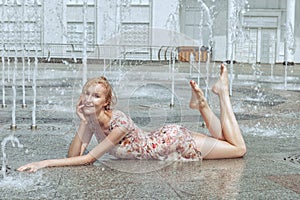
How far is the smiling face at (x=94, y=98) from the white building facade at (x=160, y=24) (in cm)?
2969

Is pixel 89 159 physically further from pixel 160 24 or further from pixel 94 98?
pixel 160 24

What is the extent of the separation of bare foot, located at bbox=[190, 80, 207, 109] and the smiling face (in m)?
0.88

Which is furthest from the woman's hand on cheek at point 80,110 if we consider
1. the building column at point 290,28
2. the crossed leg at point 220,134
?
the building column at point 290,28

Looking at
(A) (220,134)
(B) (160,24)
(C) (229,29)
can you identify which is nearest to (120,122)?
(A) (220,134)

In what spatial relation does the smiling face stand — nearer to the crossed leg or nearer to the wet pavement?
the wet pavement

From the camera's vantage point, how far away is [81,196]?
3.49 metres

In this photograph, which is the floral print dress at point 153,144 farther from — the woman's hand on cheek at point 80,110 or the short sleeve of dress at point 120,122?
the woman's hand on cheek at point 80,110

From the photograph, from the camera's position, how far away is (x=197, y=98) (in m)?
4.79

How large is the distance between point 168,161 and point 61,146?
128 centimetres

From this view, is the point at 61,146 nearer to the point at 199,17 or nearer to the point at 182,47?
the point at 182,47

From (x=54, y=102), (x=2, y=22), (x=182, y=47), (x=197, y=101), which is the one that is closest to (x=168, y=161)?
(x=197, y=101)

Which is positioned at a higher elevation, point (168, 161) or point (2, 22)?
point (2, 22)

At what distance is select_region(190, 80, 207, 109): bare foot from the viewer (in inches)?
187

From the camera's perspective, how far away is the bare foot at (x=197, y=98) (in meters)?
4.75
